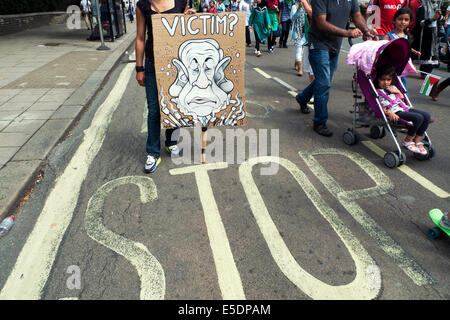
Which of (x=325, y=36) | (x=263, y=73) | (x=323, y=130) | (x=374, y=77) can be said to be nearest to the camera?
(x=374, y=77)

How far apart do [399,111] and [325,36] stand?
4.66ft

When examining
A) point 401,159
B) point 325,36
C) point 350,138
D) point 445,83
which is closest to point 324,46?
point 325,36

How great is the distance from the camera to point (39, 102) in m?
5.82

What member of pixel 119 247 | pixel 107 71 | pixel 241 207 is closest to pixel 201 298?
pixel 119 247

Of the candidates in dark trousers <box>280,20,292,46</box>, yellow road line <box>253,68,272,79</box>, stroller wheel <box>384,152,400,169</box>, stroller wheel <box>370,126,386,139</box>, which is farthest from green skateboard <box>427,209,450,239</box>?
dark trousers <box>280,20,292,46</box>

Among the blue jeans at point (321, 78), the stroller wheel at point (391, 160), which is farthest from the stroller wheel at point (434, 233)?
the blue jeans at point (321, 78)

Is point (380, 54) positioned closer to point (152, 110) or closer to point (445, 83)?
point (152, 110)

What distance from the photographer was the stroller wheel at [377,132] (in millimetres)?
4609

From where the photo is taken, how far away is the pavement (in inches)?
141

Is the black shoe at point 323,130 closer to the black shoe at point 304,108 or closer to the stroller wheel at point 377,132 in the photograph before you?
the stroller wheel at point 377,132

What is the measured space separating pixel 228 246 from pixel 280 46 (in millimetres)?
12593

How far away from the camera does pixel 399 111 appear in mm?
Result: 3945

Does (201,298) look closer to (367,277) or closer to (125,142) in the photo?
(367,277)

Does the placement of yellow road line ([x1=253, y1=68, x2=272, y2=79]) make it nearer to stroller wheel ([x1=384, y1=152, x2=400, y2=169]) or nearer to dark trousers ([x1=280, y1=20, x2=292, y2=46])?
dark trousers ([x1=280, y1=20, x2=292, y2=46])
